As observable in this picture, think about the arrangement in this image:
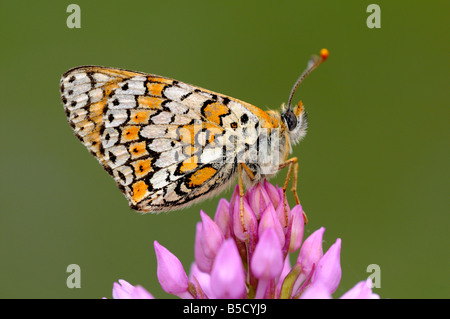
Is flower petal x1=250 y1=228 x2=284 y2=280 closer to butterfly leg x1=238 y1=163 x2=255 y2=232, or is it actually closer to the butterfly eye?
butterfly leg x1=238 y1=163 x2=255 y2=232

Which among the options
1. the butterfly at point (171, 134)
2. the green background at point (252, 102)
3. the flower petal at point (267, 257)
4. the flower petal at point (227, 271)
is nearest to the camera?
the flower petal at point (227, 271)

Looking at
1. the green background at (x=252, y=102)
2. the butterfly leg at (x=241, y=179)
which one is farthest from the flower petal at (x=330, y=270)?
the green background at (x=252, y=102)

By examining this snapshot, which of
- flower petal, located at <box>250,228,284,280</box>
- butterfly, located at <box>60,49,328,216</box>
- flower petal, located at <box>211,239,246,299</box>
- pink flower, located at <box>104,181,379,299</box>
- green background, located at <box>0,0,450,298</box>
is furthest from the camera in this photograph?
green background, located at <box>0,0,450,298</box>

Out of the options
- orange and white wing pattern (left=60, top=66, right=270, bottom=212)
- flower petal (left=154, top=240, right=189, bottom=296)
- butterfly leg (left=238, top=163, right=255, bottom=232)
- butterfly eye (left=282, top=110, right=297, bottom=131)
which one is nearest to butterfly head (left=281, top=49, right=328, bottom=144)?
butterfly eye (left=282, top=110, right=297, bottom=131)

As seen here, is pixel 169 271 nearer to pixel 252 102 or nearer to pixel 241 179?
pixel 241 179

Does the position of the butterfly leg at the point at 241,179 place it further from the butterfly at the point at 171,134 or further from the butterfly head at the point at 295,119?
the butterfly head at the point at 295,119
